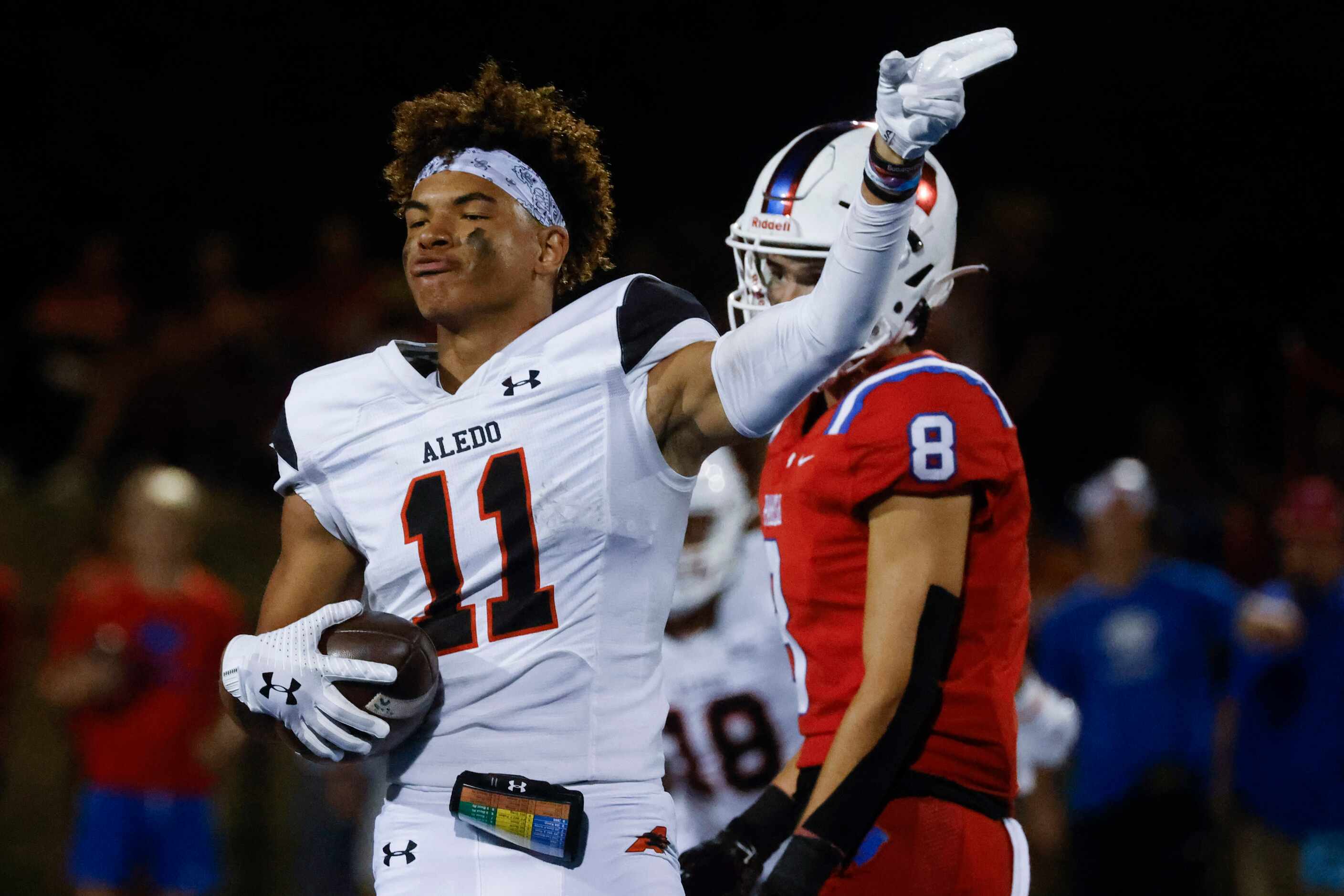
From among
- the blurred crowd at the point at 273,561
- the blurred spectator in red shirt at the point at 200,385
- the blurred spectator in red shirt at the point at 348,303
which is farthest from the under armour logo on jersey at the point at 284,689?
the blurred spectator in red shirt at the point at 200,385

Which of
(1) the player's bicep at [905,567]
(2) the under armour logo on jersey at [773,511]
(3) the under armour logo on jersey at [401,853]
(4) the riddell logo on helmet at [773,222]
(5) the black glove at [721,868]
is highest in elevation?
(4) the riddell logo on helmet at [773,222]

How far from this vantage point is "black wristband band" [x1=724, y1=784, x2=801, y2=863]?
327 centimetres

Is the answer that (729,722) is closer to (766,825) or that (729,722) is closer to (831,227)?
(766,825)

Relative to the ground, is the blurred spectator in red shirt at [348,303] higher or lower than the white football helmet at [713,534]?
higher

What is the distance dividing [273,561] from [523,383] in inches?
269

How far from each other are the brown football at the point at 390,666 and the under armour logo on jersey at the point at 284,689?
0.07 metres

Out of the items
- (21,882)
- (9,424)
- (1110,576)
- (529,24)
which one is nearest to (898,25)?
(529,24)

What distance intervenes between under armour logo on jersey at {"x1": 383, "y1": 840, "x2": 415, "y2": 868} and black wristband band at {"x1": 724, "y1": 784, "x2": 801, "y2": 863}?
79 cm

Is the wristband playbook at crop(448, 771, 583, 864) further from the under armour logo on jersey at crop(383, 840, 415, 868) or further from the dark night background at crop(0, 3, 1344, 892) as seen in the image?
the dark night background at crop(0, 3, 1344, 892)

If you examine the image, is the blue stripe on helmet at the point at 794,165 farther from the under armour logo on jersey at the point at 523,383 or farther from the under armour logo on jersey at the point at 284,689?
the under armour logo on jersey at the point at 284,689

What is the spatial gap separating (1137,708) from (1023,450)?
2.75 metres

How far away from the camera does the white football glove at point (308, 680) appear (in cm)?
264

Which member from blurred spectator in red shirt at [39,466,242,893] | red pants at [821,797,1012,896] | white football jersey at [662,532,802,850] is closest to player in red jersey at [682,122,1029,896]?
red pants at [821,797,1012,896]

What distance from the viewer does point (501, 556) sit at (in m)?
2.75
